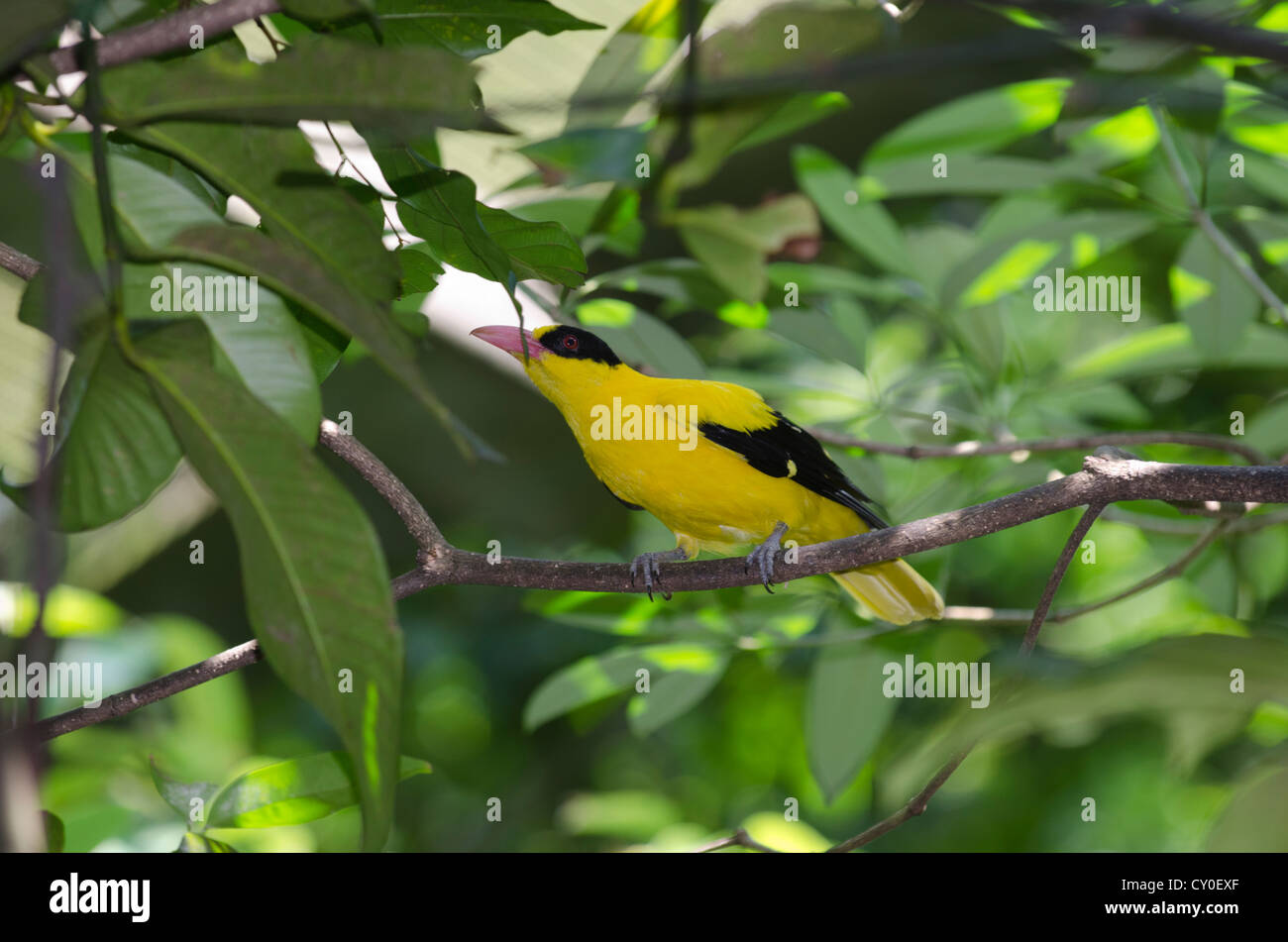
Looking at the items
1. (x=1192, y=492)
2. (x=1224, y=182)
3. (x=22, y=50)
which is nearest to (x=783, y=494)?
(x=1224, y=182)

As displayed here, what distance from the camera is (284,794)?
65.4 inches

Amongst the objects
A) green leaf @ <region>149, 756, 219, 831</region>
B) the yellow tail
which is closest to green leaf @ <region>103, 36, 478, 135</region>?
green leaf @ <region>149, 756, 219, 831</region>

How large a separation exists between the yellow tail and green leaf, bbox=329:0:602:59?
1841 millimetres

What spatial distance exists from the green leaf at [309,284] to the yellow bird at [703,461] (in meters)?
1.82

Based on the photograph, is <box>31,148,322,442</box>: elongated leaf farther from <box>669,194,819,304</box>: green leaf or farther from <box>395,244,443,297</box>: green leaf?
<box>669,194,819,304</box>: green leaf

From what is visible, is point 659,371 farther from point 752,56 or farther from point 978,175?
point 752,56

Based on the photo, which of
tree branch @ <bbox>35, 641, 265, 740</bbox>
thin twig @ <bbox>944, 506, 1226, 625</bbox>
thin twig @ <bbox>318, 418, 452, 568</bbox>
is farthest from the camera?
thin twig @ <bbox>944, 506, 1226, 625</bbox>

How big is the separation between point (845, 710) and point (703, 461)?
30.5 inches

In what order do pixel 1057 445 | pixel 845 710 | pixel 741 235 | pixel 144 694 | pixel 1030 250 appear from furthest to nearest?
1. pixel 1030 250
2. pixel 845 710
3. pixel 1057 445
4. pixel 741 235
5. pixel 144 694

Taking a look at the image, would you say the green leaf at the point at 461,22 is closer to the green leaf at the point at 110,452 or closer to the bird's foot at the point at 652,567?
the green leaf at the point at 110,452

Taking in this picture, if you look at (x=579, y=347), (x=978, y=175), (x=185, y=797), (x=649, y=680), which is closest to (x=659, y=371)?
(x=579, y=347)

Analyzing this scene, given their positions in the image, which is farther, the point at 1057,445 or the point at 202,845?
the point at 1057,445

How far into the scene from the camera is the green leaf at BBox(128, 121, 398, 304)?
0.97 meters

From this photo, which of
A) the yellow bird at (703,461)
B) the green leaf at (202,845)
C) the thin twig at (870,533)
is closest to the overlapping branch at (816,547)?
the thin twig at (870,533)
